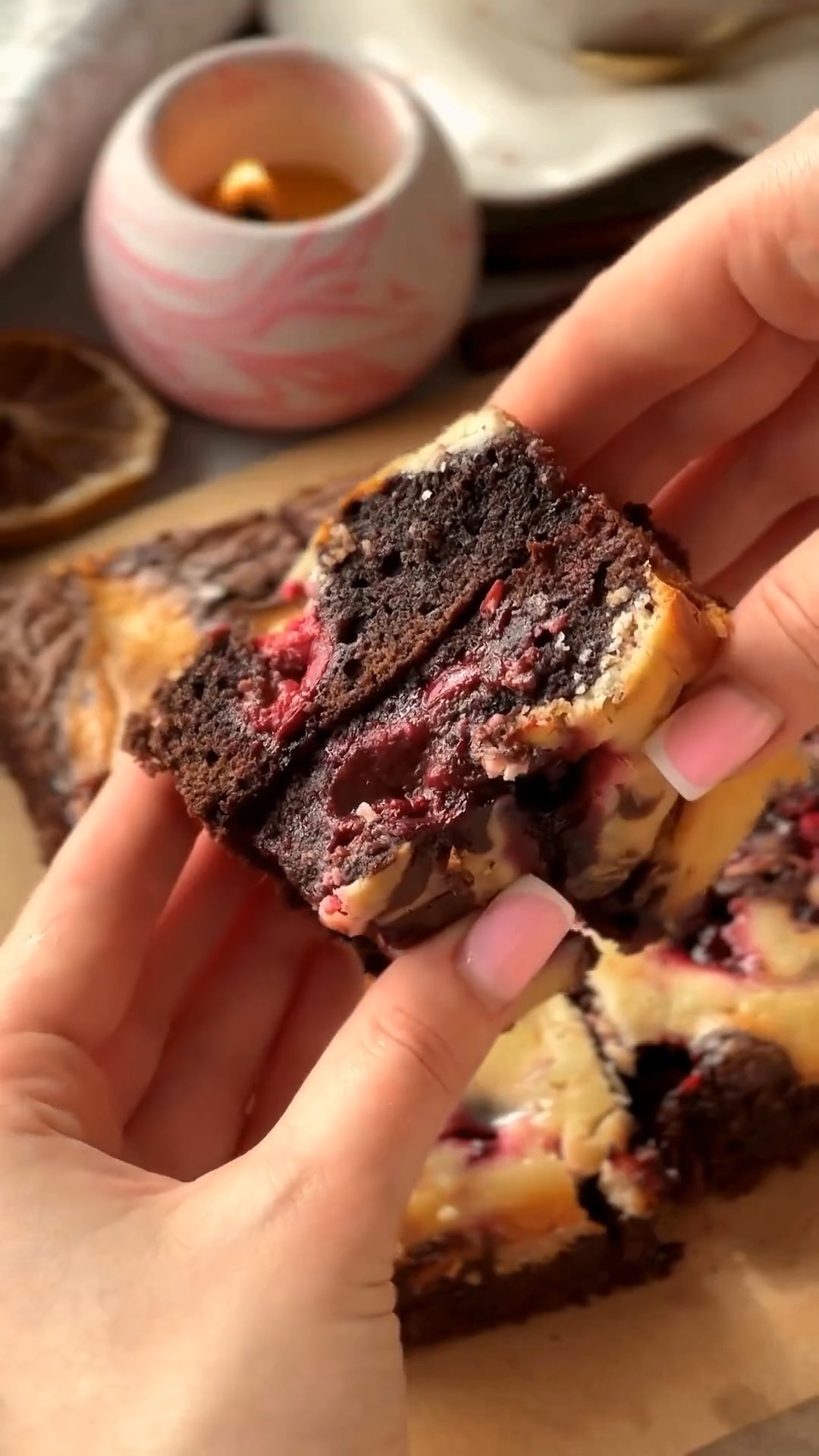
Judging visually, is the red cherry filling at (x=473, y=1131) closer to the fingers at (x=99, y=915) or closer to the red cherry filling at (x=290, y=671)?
the fingers at (x=99, y=915)

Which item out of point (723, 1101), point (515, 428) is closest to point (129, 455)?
point (515, 428)

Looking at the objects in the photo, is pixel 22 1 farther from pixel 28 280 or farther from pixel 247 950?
pixel 247 950

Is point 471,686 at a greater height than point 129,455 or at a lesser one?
greater

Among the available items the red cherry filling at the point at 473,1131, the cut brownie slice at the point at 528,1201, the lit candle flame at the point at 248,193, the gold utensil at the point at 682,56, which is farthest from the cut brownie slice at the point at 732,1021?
the gold utensil at the point at 682,56

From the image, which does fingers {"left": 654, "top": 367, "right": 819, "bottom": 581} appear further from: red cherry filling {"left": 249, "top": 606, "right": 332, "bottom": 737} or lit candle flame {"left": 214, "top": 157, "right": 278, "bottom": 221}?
lit candle flame {"left": 214, "top": 157, "right": 278, "bottom": 221}

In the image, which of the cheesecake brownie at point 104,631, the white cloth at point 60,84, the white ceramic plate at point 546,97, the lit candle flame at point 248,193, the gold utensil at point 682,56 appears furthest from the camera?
the gold utensil at point 682,56
